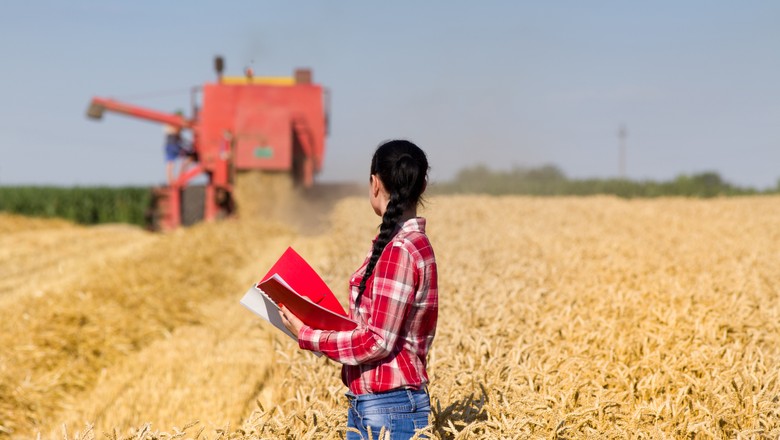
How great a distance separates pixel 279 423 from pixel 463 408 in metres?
0.75

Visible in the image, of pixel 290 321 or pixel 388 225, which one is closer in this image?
pixel 388 225

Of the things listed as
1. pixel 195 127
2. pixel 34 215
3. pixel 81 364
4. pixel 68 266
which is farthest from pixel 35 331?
pixel 34 215

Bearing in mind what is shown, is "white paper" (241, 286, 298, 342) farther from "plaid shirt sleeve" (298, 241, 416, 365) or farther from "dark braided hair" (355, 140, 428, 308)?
"dark braided hair" (355, 140, 428, 308)

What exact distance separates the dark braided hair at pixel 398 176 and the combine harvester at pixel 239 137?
41.6 feet

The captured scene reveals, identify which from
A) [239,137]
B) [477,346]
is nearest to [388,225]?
[477,346]

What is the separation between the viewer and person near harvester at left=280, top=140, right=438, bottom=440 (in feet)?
7.31

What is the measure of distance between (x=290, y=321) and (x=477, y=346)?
1.46 m

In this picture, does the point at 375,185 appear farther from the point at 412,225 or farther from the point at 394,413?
the point at 394,413

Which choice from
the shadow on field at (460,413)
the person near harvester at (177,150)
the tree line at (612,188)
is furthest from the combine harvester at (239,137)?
the tree line at (612,188)

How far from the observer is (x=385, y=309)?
7.29 ft

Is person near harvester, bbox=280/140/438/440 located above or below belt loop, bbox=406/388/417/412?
above

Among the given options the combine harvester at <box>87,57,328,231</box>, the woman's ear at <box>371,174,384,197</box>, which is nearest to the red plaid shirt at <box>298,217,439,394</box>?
the woman's ear at <box>371,174,384,197</box>

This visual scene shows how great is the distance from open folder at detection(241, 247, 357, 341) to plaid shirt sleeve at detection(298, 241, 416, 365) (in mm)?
99

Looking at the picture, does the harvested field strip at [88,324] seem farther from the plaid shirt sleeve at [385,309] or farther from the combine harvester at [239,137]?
the combine harvester at [239,137]
